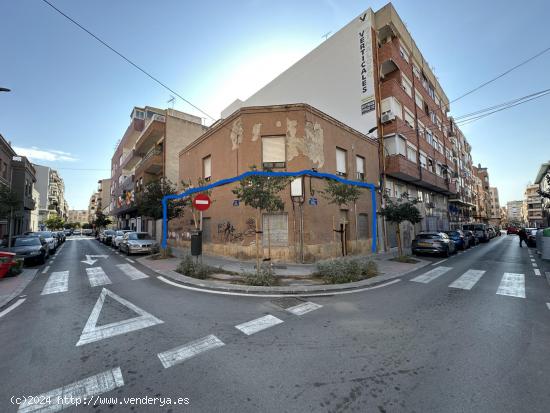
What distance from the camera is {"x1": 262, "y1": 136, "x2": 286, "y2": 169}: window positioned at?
12.1m

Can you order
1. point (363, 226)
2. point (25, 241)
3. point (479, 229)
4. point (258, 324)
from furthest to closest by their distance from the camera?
point (479, 229) → point (363, 226) → point (25, 241) → point (258, 324)

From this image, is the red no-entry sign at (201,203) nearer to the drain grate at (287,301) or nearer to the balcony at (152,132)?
the drain grate at (287,301)

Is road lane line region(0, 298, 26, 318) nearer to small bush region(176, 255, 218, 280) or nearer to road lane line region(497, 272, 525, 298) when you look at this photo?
small bush region(176, 255, 218, 280)

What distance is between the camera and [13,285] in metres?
7.25

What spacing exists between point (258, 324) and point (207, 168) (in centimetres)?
1265

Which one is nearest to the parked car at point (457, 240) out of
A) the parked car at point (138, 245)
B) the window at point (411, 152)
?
the window at point (411, 152)

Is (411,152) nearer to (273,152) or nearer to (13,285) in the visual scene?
(273,152)

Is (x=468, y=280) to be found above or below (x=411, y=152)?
below

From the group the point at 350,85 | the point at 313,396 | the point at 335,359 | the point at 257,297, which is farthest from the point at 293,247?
the point at 350,85

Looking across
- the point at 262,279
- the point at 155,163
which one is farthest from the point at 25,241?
the point at 262,279

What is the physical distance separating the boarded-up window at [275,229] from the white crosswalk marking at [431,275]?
5.46 meters

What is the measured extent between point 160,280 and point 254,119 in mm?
8760

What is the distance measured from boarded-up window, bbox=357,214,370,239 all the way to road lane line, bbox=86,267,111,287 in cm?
1252

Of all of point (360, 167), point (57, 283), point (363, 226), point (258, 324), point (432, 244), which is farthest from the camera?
point (360, 167)
